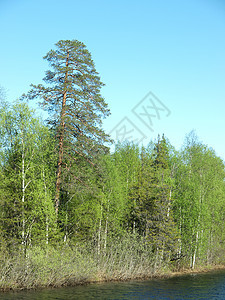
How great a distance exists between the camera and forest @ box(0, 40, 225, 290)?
906 inches

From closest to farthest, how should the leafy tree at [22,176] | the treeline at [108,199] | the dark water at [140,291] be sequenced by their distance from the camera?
the dark water at [140,291] < the leafy tree at [22,176] < the treeline at [108,199]

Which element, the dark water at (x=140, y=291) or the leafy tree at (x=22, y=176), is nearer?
the dark water at (x=140, y=291)

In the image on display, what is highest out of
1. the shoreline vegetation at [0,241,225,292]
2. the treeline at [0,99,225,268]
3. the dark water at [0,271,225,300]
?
the treeline at [0,99,225,268]

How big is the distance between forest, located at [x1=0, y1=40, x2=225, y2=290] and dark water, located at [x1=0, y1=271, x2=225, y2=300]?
4.07 ft

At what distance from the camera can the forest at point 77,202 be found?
23.0m

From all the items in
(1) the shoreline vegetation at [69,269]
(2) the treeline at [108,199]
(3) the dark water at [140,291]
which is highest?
(2) the treeline at [108,199]

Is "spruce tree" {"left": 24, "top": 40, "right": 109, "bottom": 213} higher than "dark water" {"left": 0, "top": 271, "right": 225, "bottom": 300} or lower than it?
higher

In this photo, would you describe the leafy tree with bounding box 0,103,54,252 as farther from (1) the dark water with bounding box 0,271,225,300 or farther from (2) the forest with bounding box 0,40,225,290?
(1) the dark water with bounding box 0,271,225,300

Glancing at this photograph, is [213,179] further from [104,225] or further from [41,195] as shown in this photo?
[41,195]

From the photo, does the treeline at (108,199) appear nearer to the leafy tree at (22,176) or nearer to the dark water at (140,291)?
the leafy tree at (22,176)

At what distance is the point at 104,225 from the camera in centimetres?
3316

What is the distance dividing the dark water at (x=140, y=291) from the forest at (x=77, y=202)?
4.07ft

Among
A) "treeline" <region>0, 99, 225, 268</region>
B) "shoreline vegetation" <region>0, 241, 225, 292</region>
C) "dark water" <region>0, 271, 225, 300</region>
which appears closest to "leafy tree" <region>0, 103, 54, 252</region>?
"treeline" <region>0, 99, 225, 268</region>

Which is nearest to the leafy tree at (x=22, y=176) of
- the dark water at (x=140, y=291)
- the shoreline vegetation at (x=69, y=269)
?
the shoreline vegetation at (x=69, y=269)
